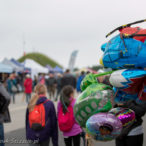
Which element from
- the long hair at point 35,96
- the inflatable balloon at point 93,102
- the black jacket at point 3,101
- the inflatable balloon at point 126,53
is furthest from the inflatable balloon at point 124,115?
the black jacket at point 3,101

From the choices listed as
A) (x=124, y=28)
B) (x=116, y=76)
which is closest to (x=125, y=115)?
(x=116, y=76)

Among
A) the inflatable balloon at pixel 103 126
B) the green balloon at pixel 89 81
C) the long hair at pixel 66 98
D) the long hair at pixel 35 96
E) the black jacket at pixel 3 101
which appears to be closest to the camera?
the inflatable balloon at pixel 103 126

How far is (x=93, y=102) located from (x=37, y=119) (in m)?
1.75

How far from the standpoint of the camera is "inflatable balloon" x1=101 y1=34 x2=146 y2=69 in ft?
5.07

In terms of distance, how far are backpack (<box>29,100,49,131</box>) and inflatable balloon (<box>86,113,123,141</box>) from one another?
1.75 m

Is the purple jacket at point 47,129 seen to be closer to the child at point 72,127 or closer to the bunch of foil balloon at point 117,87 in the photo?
the child at point 72,127

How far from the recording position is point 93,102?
1.61m

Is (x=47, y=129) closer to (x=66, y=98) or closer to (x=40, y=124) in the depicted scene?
(x=40, y=124)

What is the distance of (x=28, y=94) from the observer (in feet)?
37.8

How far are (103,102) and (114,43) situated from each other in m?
0.45

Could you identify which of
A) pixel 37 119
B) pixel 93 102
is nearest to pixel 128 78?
pixel 93 102

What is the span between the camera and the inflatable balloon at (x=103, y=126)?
59.0 inches

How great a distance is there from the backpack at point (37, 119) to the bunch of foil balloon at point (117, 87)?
1608 mm

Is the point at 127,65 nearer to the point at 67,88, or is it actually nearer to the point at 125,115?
the point at 125,115
